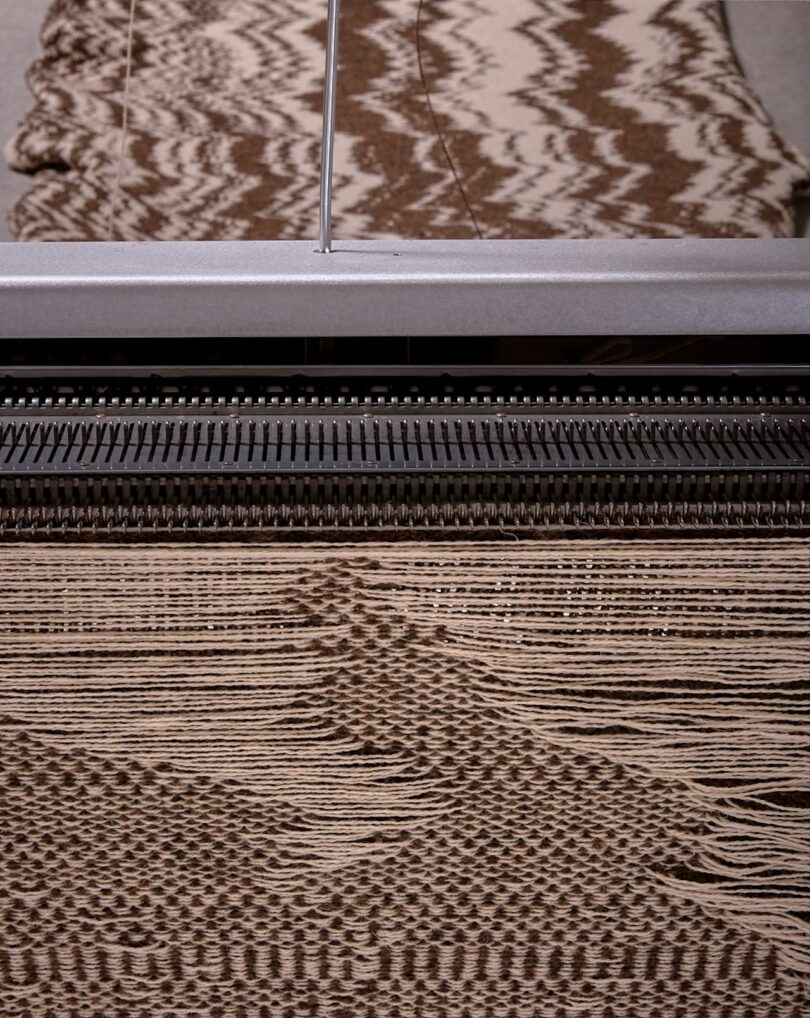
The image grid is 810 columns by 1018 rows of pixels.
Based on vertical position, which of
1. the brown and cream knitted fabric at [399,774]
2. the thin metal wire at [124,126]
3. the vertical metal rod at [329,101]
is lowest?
the brown and cream knitted fabric at [399,774]

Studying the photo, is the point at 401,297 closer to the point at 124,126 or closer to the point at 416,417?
the point at 416,417

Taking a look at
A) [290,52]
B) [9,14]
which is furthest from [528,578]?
[9,14]

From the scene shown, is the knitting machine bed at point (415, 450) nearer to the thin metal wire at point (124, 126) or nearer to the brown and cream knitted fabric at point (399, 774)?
the brown and cream knitted fabric at point (399, 774)

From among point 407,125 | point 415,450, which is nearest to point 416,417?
point 415,450

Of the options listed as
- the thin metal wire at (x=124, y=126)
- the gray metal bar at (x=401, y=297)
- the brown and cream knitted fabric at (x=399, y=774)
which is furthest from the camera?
the thin metal wire at (x=124, y=126)

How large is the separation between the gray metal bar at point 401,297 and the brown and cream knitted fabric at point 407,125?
528mm

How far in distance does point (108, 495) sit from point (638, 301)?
1.11ft

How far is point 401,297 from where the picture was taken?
0.65 m

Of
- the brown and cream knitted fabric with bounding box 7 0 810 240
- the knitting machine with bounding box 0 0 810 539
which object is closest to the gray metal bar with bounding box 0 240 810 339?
the knitting machine with bounding box 0 0 810 539

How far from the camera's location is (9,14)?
134 centimetres

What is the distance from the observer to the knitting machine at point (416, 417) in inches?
26.9

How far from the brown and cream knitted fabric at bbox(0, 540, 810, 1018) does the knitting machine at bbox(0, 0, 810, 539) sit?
1.1 inches

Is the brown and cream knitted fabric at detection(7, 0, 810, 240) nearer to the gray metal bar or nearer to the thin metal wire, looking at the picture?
the thin metal wire

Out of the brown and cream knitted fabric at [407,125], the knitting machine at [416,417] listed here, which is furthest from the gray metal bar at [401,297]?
the brown and cream knitted fabric at [407,125]
